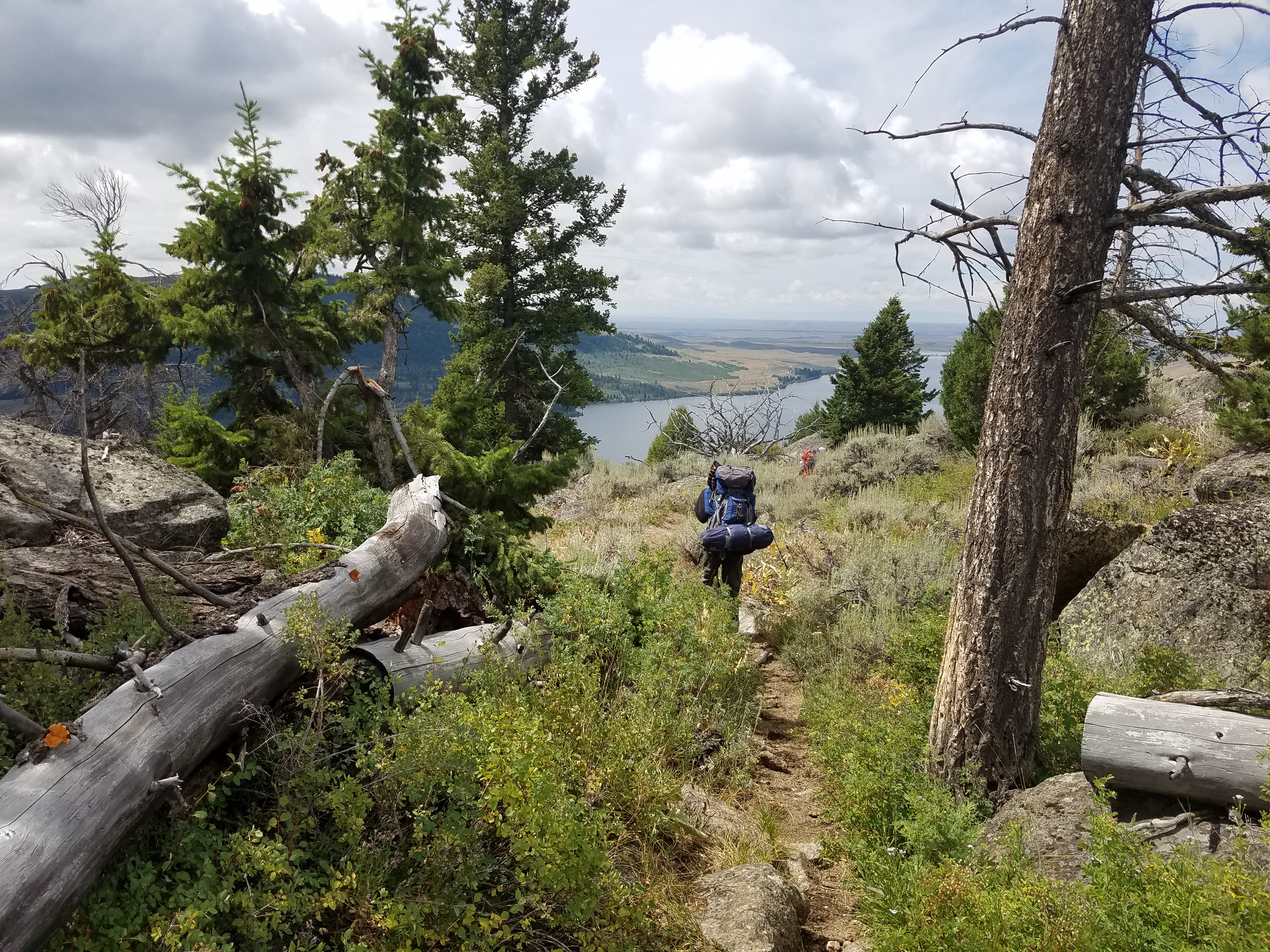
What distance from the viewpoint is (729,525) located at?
7324mm

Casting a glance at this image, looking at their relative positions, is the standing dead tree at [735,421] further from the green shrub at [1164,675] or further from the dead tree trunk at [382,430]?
the green shrub at [1164,675]

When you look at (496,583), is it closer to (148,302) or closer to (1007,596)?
(1007,596)

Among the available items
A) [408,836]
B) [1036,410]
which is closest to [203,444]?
[408,836]

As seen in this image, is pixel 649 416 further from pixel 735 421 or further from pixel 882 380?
pixel 882 380

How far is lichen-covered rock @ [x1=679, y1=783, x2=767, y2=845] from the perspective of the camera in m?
4.11

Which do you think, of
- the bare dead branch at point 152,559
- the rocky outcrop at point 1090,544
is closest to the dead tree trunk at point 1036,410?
the rocky outcrop at point 1090,544

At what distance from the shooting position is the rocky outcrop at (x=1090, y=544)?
668 centimetres

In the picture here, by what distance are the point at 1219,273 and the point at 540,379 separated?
49.2 ft

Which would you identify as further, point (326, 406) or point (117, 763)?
point (326, 406)

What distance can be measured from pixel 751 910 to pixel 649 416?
991 centimetres

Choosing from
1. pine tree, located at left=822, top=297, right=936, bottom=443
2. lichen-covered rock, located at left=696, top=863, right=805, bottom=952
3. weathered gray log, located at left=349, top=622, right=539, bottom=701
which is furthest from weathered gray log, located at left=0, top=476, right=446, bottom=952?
pine tree, located at left=822, top=297, right=936, bottom=443

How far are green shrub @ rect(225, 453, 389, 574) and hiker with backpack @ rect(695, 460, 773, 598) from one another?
10.8 ft

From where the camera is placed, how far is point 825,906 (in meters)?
3.80

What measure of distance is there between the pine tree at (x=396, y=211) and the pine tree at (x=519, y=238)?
7329 mm
